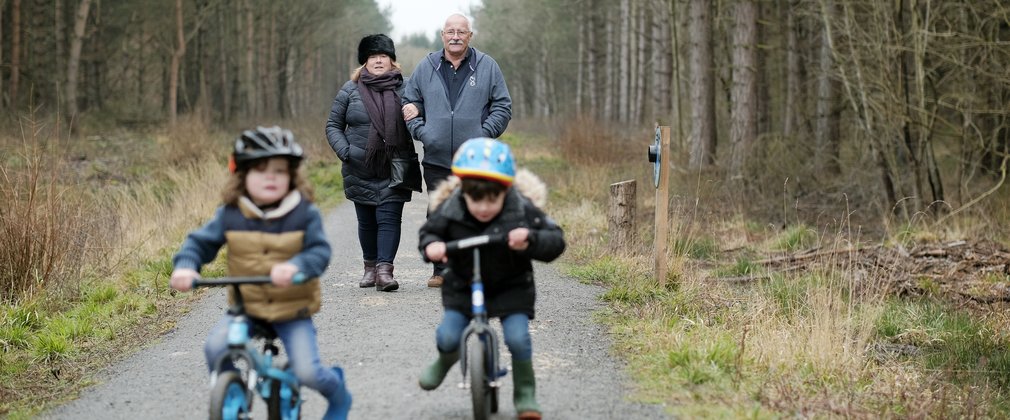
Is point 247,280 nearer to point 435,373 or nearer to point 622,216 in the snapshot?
point 435,373

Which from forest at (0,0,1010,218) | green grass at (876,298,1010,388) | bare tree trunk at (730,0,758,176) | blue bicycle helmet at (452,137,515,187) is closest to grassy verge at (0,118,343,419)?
forest at (0,0,1010,218)

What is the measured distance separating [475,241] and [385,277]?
3836 millimetres

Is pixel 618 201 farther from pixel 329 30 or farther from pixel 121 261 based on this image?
pixel 329 30

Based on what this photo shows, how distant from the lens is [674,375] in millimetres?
5418

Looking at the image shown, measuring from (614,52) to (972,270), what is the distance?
106ft

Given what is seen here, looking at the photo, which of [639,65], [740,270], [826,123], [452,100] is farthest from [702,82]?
[639,65]

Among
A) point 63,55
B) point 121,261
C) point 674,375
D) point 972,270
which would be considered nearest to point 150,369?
point 674,375

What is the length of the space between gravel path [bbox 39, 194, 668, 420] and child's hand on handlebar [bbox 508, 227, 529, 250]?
934 millimetres

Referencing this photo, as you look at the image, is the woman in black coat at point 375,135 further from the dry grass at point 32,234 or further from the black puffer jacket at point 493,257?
the black puffer jacket at point 493,257

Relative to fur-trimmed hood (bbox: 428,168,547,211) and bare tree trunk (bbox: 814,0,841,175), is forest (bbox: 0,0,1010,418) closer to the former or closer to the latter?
bare tree trunk (bbox: 814,0,841,175)

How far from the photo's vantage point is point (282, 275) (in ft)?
11.9

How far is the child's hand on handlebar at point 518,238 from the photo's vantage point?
4070 mm

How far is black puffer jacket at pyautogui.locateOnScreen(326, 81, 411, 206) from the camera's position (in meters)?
7.61

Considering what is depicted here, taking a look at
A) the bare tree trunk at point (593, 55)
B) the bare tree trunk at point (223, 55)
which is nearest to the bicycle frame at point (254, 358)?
the bare tree trunk at point (223, 55)
